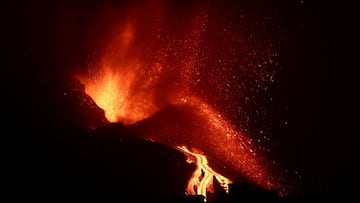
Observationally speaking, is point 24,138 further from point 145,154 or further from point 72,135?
point 145,154

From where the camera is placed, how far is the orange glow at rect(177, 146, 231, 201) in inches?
631

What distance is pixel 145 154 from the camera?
695 inches

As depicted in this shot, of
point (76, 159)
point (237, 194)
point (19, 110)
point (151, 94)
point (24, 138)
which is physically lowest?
point (237, 194)

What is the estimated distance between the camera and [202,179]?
16.7 meters

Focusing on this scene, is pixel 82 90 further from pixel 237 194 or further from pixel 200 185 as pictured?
pixel 237 194

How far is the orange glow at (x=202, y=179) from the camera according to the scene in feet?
52.6

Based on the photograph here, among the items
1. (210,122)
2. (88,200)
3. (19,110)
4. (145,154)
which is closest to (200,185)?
(145,154)

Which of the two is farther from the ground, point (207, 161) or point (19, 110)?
point (19, 110)

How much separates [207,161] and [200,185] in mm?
3172

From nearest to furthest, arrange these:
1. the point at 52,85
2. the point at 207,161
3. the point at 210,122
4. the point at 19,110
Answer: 1. the point at 207,161
2. the point at 19,110
3. the point at 52,85
4. the point at 210,122

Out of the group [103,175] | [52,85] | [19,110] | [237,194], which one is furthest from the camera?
[52,85]

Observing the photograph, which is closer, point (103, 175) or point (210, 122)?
point (103, 175)

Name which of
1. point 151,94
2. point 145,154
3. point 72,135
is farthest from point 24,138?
point 151,94

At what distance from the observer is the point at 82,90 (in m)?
23.6
